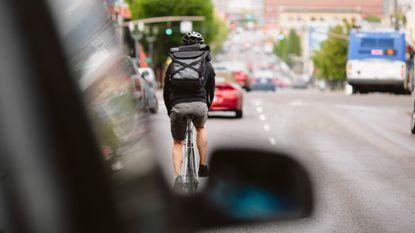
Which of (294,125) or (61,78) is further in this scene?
(294,125)

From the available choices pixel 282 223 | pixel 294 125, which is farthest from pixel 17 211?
pixel 294 125

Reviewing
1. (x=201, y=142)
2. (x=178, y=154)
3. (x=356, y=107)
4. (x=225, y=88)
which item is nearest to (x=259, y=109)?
(x=356, y=107)

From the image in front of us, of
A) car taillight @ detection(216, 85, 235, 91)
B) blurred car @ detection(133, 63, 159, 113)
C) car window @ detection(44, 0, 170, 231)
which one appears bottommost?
car taillight @ detection(216, 85, 235, 91)

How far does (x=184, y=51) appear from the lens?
8.52 m

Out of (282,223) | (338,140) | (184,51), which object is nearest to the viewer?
(282,223)

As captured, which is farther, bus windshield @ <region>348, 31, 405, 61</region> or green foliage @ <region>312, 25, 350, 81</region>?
green foliage @ <region>312, 25, 350, 81</region>

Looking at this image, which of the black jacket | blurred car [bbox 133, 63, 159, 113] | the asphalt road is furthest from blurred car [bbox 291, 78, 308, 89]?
the black jacket

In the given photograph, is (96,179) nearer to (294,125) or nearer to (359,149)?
(359,149)

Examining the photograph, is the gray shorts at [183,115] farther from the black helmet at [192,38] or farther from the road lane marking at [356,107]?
the road lane marking at [356,107]

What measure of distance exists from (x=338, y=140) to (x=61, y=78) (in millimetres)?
21801

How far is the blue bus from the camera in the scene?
46.7 m

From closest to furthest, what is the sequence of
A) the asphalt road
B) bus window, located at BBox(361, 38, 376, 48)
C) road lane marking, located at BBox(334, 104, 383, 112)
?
the asphalt road → road lane marking, located at BBox(334, 104, 383, 112) → bus window, located at BBox(361, 38, 376, 48)

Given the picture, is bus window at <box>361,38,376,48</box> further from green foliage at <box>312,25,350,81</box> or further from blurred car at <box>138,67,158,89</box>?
green foliage at <box>312,25,350,81</box>

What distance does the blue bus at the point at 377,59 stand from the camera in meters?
46.7
